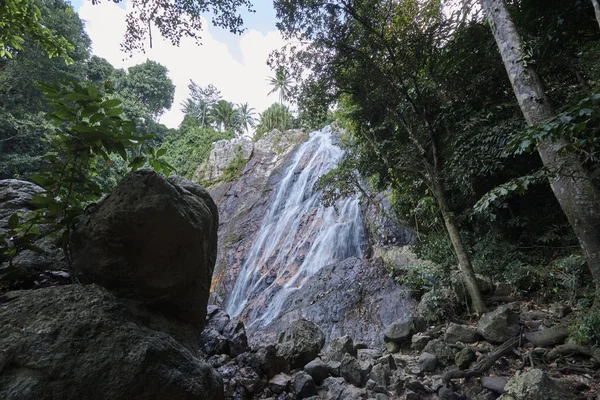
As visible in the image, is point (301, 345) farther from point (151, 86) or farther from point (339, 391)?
point (151, 86)

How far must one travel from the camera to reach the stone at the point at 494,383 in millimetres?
3090

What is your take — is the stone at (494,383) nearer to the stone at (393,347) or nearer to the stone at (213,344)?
the stone at (393,347)

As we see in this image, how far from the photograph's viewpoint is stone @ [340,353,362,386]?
3.47 metres

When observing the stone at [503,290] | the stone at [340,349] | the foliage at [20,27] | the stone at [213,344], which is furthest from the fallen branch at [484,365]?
the foliage at [20,27]

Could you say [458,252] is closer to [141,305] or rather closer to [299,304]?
[299,304]

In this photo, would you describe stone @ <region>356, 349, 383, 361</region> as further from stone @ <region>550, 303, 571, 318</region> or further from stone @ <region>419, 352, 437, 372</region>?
stone @ <region>550, 303, 571, 318</region>

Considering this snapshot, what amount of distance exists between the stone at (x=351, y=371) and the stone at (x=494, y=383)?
1.31 meters

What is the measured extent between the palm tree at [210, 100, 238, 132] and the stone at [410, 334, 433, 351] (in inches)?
1103

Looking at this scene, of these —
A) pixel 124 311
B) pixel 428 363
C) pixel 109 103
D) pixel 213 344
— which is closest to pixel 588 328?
pixel 428 363

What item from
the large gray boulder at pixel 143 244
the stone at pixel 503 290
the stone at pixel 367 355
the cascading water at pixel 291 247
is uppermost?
the cascading water at pixel 291 247

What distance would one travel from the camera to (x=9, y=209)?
2215mm

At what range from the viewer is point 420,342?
Result: 184 inches

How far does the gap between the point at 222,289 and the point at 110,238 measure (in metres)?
9.77

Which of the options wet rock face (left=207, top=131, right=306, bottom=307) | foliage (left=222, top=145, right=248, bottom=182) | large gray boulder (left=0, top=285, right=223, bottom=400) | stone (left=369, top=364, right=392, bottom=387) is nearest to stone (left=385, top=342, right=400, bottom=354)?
stone (left=369, top=364, right=392, bottom=387)
